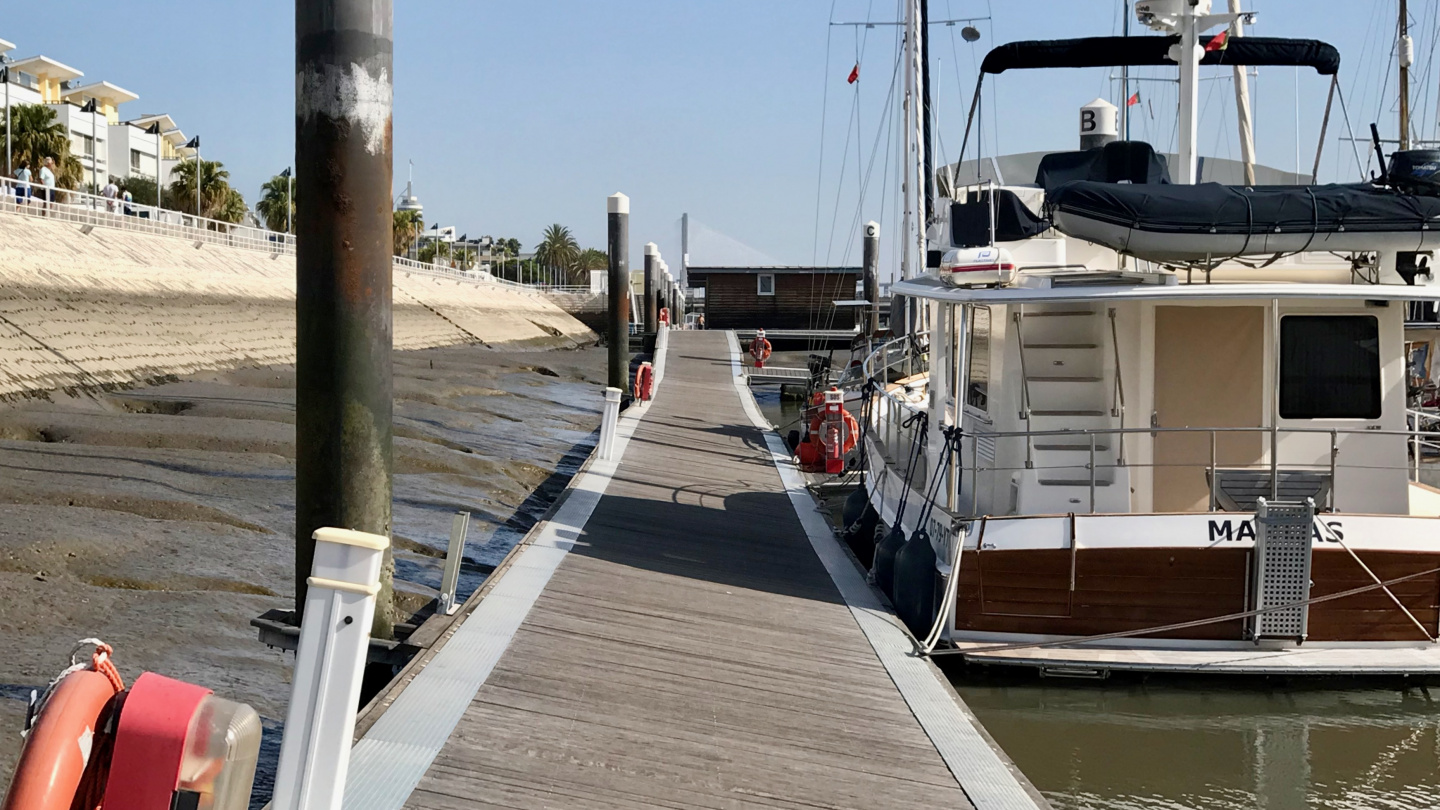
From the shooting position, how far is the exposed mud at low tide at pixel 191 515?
8.17 meters

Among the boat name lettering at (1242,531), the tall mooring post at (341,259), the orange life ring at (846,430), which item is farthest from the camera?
the orange life ring at (846,430)

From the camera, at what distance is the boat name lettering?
8961mm

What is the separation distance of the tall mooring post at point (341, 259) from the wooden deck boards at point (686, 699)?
1313 mm

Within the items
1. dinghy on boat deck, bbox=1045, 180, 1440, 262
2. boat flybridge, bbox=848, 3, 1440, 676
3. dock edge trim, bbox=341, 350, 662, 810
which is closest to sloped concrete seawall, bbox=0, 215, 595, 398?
dock edge trim, bbox=341, 350, 662, 810

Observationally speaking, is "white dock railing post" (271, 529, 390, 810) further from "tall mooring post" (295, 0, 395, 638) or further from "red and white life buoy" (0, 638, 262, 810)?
"tall mooring post" (295, 0, 395, 638)

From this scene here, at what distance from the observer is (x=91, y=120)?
68688 mm

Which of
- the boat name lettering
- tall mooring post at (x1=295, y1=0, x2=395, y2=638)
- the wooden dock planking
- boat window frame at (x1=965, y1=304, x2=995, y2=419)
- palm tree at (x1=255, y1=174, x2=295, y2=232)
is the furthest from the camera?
palm tree at (x1=255, y1=174, x2=295, y2=232)

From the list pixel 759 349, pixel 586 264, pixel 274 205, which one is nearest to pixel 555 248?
pixel 586 264

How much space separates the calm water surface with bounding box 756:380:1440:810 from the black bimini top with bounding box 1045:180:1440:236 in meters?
3.29

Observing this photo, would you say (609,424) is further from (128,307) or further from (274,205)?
(274,205)

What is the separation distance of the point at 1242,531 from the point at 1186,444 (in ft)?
4.60

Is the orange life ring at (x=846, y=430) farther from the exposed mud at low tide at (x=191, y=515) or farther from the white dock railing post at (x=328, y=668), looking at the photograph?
the white dock railing post at (x=328, y=668)

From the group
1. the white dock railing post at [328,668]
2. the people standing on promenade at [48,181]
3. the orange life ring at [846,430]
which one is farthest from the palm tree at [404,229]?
the white dock railing post at [328,668]

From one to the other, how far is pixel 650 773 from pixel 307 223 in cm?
341
